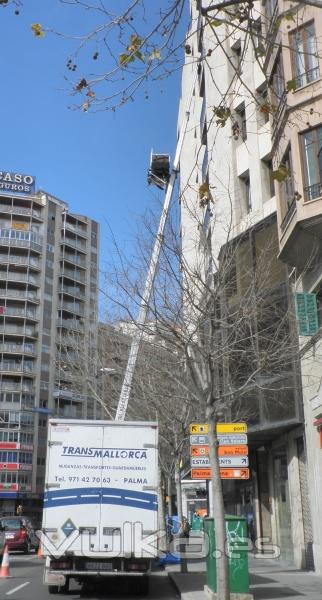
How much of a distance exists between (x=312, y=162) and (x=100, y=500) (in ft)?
28.6

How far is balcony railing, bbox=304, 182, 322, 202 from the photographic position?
14080mm

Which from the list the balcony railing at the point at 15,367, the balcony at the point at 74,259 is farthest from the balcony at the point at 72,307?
the balcony railing at the point at 15,367

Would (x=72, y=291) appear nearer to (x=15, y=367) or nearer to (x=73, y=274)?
(x=73, y=274)

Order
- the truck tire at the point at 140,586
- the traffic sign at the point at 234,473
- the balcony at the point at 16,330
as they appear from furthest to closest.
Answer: the balcony at the point at 16,330
the truck tire at the point at 140,586
the traffic sign at the point at 234,473

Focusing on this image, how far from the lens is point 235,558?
11242mm

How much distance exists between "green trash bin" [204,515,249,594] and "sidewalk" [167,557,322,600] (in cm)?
49

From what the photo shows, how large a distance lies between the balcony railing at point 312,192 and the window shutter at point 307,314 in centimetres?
260

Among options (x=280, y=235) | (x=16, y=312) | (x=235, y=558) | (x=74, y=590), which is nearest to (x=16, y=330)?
(x=16, y=312)

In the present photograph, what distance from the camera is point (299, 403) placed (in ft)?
55.2

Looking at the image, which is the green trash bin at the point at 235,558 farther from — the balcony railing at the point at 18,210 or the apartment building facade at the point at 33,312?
the balcony railing at the point at 18,210

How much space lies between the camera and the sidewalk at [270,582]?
38.2 ft

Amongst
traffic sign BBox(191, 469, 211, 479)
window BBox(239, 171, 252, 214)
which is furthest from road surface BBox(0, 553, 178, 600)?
window BBox(239, 171, 252, 214)

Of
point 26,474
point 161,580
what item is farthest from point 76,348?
point 26,474

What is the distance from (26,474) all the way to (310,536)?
62.2 meters
